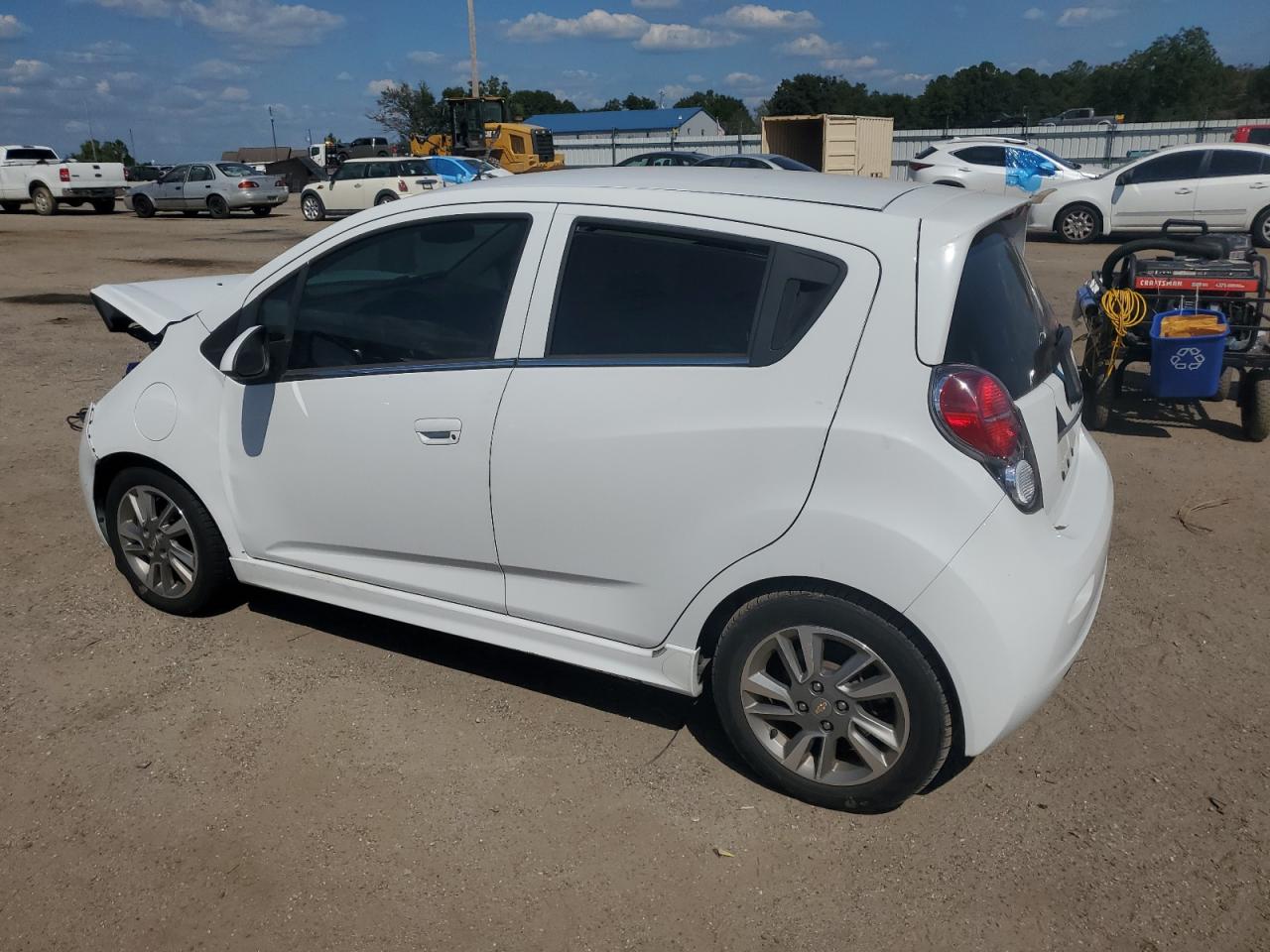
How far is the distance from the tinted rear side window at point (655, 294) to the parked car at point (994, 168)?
18187mm

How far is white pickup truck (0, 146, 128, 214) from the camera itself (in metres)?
28.4

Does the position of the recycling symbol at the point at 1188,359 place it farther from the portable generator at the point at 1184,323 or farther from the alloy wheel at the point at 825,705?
the alloy wheel at the point at 825,705

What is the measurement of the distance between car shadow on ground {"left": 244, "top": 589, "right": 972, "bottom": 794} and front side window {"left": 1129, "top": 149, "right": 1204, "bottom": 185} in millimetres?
16655

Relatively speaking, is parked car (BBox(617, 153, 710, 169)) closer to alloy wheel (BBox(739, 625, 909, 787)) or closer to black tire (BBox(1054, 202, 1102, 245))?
black tire (BBox(1054, 202, 1102, 245))

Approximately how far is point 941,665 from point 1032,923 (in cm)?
69

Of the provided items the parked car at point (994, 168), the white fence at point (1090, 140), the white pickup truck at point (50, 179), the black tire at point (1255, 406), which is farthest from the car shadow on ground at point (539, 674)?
the white fence at point (1090, 140)

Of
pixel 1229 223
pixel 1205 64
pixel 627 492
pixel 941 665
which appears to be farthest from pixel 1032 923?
pixel 1205 64

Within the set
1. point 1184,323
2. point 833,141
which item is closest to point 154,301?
point 1184,323

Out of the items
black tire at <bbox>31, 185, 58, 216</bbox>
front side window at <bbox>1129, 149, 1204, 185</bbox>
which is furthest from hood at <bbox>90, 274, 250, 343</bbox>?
black tire at <bbox>31, 185, 58, 216</bbox>

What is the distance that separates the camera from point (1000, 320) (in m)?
3.00

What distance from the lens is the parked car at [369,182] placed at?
2445 cm

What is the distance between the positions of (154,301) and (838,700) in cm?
351

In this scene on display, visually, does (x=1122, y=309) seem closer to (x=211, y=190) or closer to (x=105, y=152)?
(x=211, y=190)

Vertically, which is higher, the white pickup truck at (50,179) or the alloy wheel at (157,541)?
the white pickup truck at (50,179)
